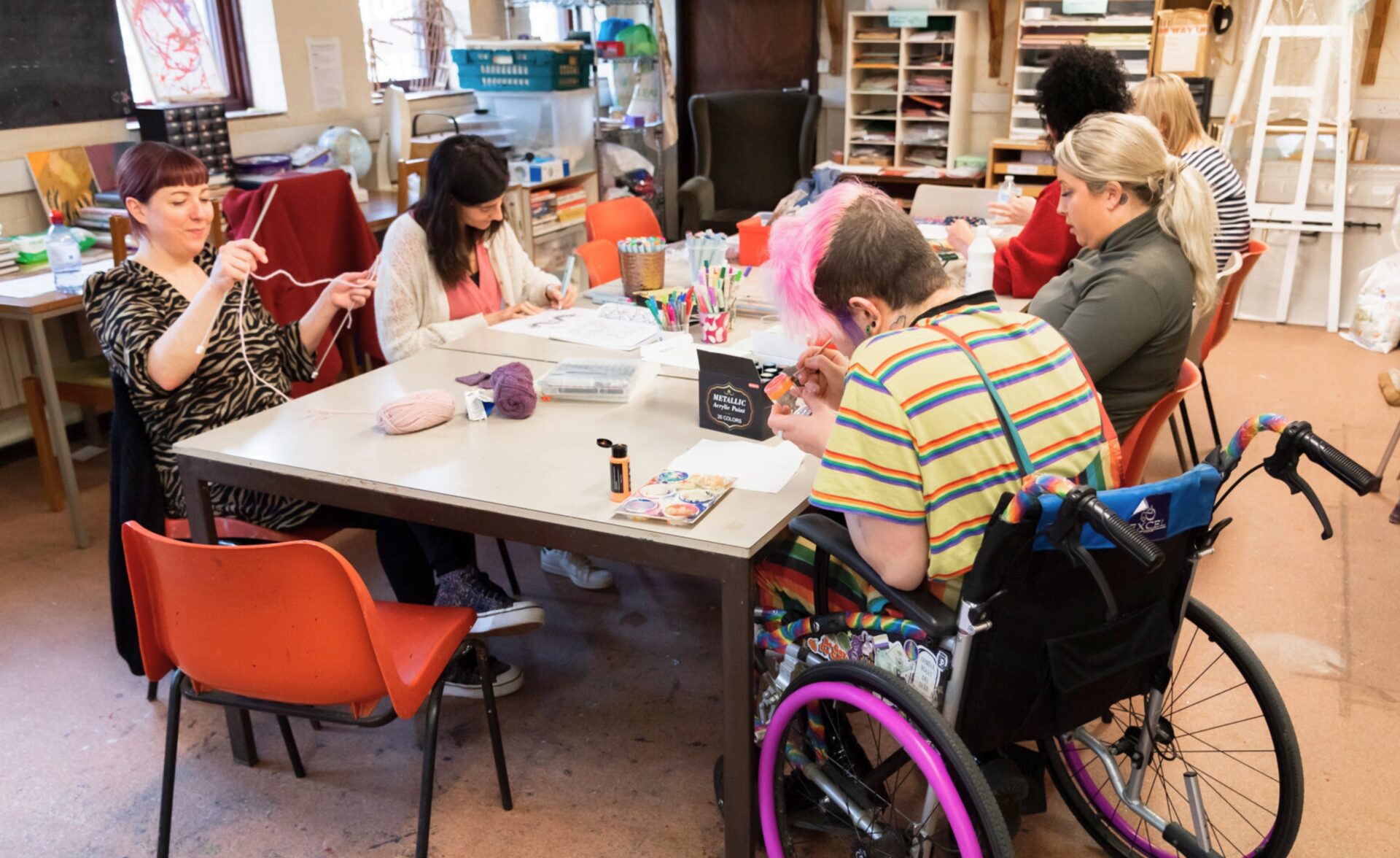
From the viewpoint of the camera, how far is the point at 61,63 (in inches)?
147

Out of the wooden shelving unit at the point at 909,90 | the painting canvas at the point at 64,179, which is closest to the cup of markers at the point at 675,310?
the painting canvas at the point at 64,179

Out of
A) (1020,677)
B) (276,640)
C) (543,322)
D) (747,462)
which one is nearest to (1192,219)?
(747,462)

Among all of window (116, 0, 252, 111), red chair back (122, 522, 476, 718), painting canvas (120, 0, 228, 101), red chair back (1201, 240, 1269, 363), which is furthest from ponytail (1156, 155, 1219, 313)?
painting canvas (120, 0, 228, 101)

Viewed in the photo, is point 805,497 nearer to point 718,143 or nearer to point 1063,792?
point 1063,792

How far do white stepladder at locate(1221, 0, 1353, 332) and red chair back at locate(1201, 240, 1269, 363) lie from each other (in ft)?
5.84

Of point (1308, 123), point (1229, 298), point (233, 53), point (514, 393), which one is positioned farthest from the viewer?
point (1308, 123)

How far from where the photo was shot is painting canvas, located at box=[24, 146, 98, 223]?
3.66 meters

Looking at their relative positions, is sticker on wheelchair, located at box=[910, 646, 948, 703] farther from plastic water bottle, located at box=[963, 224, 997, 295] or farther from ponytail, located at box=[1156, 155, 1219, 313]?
plastic water bottle, located at box=[963, 224, 997, 295]

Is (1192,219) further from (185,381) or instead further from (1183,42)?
(1183,42)

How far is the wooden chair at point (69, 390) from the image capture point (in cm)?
320

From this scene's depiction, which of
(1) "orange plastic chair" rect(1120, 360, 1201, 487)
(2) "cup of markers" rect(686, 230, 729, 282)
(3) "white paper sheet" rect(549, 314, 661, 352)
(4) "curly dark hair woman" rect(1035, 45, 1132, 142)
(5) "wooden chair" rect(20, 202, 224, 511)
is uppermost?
(4) "curly dark hair woman" rect(1035, 45, 1132, 142)

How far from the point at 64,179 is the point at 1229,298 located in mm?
3653

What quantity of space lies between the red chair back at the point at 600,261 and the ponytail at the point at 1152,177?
147 centimetres

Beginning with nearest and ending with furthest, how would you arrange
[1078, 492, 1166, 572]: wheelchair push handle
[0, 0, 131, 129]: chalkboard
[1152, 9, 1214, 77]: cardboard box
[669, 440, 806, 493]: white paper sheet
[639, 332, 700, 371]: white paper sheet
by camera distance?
[1078, 492, 1166, 572]: wheelchair push handle → [669, 440, 806, 493]: white paper sheet → [639, 332, 700, 371]: white paper sheet → [0, 0, 131, 129]: chalkboard → [1152, 9, 1214, 77]: cardboard box
